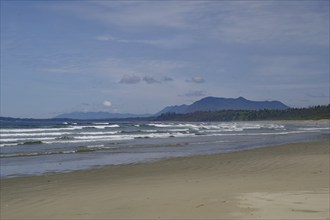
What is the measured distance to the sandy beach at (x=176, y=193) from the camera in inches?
297

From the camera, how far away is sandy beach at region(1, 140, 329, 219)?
754 centimetres

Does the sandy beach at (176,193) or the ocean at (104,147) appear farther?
the ocean at (104,147)

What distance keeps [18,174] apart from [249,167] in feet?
24.7

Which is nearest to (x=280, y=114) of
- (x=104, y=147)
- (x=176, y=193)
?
(x=104, y=147)

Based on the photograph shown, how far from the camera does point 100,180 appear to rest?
12891mm

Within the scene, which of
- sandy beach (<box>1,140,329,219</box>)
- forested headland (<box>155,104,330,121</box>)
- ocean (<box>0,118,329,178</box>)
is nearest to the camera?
sandy beach (<box>1,140,329,219</box>)

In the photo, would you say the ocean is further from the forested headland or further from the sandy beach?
the forested headland

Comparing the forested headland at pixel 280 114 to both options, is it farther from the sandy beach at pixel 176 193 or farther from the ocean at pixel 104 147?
the sandy beach at pixel 176 193

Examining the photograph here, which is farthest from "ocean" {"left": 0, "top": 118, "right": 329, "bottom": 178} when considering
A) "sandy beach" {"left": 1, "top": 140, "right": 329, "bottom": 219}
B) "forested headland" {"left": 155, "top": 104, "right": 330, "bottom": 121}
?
"forested headland" {"left": 155, "top": 104, "right": 330, "bottom": 121}

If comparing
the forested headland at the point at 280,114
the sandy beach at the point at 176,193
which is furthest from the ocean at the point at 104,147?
the forested headland at the point at 280,114

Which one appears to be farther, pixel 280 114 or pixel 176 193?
pixel 280 114

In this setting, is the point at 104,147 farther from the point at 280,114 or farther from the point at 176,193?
the point at 280,114

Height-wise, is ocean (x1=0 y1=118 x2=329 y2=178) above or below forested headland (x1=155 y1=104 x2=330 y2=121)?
below

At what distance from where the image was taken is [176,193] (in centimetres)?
960
